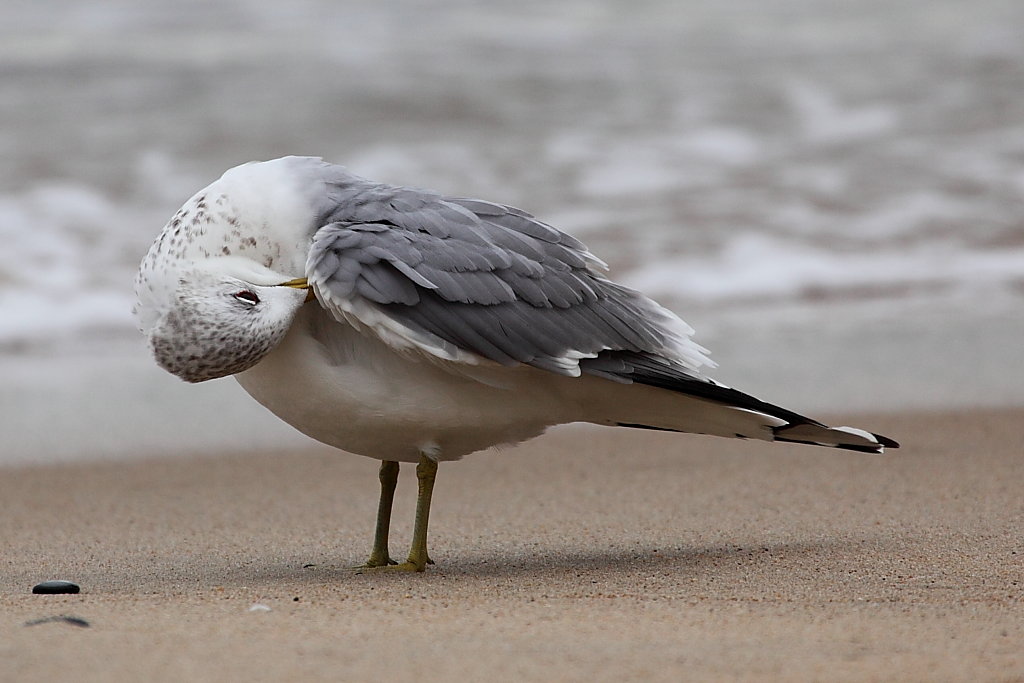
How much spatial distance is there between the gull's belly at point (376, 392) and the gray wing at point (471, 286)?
13 centimetres

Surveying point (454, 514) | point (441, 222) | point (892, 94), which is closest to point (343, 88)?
point (892, 94)

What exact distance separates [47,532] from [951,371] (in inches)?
153

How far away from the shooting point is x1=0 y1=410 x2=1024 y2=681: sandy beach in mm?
2486

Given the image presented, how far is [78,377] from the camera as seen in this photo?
6418mm

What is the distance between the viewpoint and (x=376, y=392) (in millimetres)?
3350

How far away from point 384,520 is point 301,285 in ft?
2.49

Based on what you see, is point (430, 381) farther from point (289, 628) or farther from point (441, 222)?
point (289, 628)

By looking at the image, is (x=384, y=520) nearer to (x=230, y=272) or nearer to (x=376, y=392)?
(x=376, y=392)

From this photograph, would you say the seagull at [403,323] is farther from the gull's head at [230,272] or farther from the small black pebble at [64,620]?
the small black pebble at [64,620]

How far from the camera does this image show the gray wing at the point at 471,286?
10.6 ft

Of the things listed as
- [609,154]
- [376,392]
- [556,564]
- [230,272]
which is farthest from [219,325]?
[609,154]

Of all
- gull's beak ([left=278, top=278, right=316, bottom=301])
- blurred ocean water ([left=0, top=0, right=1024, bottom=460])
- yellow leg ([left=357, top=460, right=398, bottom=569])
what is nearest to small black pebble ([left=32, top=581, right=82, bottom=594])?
yellow leg ([left=357, top=460, right=398, bottom=569])

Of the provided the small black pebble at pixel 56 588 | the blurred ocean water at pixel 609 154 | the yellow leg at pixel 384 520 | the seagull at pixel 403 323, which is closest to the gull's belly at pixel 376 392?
the seagull at pixel 403 323

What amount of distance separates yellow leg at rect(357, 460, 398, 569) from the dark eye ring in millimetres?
726
